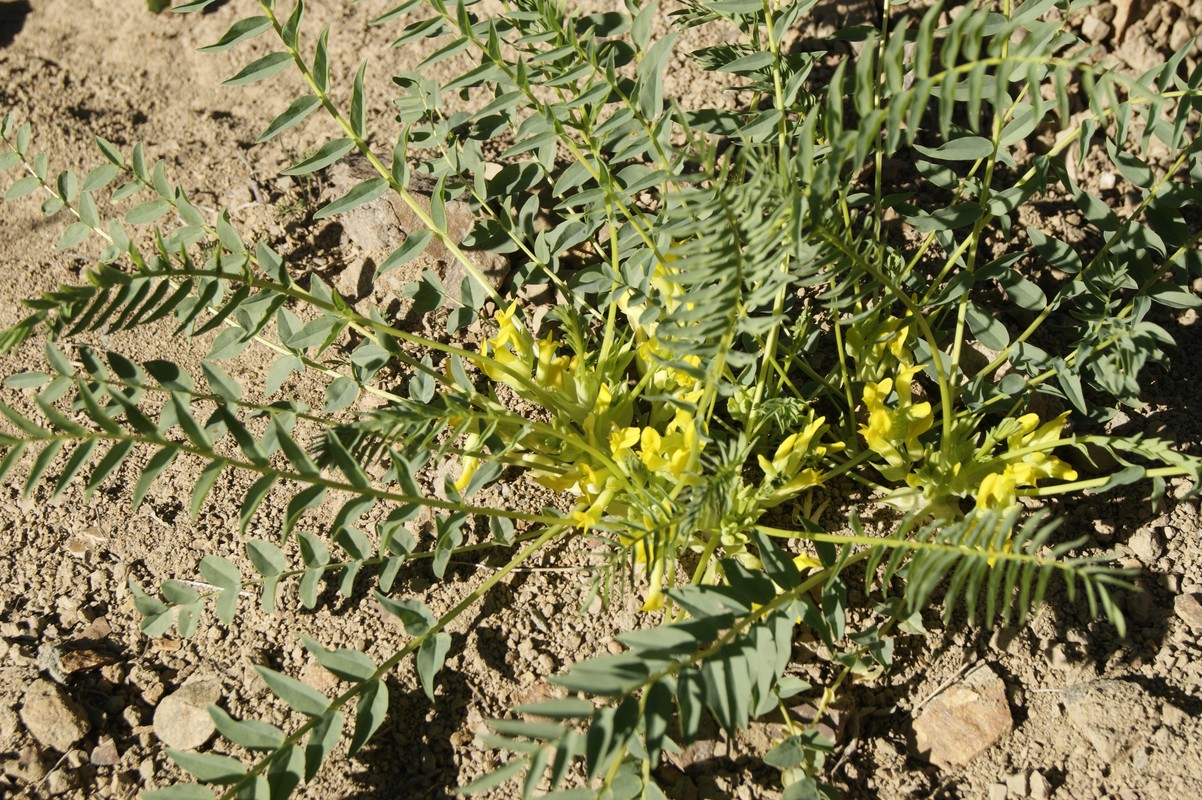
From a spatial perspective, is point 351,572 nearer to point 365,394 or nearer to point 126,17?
point 365,394

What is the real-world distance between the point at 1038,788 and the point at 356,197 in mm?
1732

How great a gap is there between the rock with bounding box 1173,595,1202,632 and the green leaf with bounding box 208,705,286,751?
178 cm

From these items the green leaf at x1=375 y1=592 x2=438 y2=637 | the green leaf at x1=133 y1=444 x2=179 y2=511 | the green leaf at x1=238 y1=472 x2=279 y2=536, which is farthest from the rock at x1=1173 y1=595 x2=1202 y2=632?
the green leaf at x1=133 y1=444 x2=179 y2=511

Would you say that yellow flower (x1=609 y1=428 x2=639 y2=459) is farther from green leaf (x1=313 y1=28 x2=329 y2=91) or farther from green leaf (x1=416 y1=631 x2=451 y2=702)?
green leaf (x1=313 y1=28 x2=329 y2=91)

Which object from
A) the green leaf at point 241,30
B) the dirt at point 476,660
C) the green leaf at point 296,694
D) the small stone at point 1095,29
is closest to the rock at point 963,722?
the dirt at point 476,660

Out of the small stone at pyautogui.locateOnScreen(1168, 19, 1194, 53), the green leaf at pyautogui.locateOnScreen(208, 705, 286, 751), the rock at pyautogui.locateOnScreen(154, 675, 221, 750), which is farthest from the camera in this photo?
the small stone at pyautogui.locateOnScreen(1168, 19, 1194, 53)

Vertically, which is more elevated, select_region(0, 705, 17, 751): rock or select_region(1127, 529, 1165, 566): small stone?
select_region(0, 705, 17, 751): rock

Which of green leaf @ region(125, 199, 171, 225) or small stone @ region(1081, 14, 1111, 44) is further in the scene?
small stone @ region(1081, 14, 1111, 44)

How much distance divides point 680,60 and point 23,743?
2.43 meters

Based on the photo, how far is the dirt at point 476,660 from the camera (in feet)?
6.57

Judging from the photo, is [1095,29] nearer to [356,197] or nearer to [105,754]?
[356,197]

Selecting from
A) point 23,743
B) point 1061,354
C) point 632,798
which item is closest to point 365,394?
point 23,743

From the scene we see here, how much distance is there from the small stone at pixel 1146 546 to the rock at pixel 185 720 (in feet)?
6.43

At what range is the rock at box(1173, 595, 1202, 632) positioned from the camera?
2137mm
